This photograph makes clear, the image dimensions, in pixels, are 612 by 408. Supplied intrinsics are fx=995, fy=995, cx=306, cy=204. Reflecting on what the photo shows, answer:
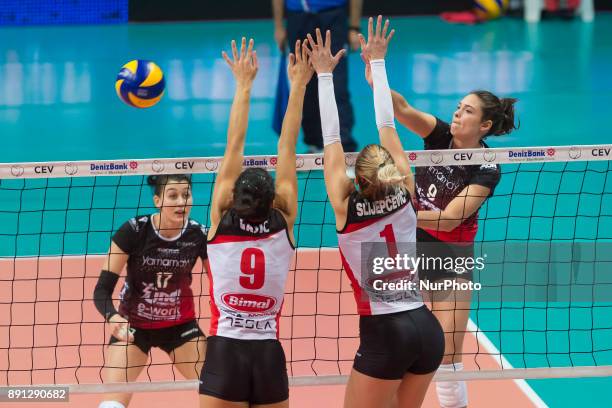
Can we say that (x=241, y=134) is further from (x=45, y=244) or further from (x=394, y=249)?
(x=45, y=244)

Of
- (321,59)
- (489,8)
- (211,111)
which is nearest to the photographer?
(321,59)

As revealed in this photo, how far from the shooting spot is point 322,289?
8.27m

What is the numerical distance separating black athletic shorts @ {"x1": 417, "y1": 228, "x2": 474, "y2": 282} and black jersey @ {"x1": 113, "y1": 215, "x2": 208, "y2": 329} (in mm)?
1425

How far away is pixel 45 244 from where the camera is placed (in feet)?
30.3

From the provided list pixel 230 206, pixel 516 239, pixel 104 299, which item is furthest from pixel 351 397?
pixel 516 239

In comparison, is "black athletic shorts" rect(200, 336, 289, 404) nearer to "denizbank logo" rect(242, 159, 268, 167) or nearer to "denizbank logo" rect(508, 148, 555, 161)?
"denizbank logo" rect(242, 159, 268, 167)

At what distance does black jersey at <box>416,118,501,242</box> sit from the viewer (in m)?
5.77

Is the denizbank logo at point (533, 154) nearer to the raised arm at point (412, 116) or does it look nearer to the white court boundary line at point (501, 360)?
the raised arm at point (412, 116)

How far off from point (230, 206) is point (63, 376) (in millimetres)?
2655

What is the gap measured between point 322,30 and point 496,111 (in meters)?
5.49

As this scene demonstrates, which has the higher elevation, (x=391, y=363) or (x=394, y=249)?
(x=394, y=249)

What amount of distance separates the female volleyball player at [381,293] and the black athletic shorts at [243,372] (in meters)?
0.45

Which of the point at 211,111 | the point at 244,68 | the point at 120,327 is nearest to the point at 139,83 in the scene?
the point at 120,327

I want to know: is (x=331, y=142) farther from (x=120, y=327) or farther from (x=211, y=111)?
(x=211, y=111)
